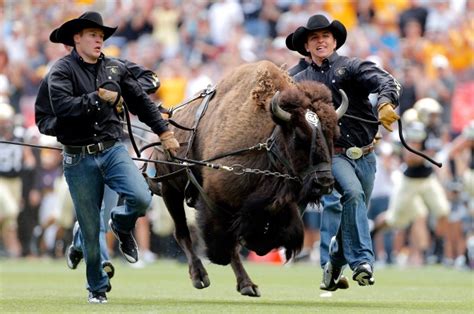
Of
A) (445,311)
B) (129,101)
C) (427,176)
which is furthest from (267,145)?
(427,176)

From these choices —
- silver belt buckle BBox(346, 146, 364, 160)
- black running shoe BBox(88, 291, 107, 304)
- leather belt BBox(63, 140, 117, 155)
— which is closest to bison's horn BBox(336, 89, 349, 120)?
silver belt buckle BBox(346, 146, 364, 160)

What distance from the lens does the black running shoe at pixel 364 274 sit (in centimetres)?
1234

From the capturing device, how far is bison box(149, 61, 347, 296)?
12117mm

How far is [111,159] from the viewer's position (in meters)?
11.9

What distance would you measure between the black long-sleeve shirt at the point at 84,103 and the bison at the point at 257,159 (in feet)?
3.25

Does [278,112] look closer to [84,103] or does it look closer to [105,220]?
[84,103]

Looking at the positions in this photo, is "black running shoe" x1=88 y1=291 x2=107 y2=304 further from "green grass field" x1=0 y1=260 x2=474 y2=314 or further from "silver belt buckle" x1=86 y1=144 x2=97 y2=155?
"silver belt buckle" x1=86 y1=144 x2=97 y2=155

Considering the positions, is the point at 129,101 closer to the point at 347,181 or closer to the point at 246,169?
the point at 246,169

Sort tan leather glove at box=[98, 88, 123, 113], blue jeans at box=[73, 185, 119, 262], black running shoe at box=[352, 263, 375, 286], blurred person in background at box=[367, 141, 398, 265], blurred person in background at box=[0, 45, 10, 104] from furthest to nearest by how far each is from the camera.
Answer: blurred person in background at box=[0, 45, 10, 104], blurred person in background at box=[367, 141, 398, 265], blue jeans at box=[73, 185, 119, 262], black running shoe at box=[352, 263, 375, 286], tan leather glove at box=[98, 88, 123, 113]

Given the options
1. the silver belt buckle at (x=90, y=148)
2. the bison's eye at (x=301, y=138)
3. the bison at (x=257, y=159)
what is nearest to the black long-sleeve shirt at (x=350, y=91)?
the bison at (x=257, y=159)

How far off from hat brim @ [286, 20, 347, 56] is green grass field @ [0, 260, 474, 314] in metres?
2.52

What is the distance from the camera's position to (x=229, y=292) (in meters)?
14.7

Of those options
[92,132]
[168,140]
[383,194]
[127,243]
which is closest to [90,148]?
[92,132]

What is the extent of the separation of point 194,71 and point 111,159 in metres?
12.4
